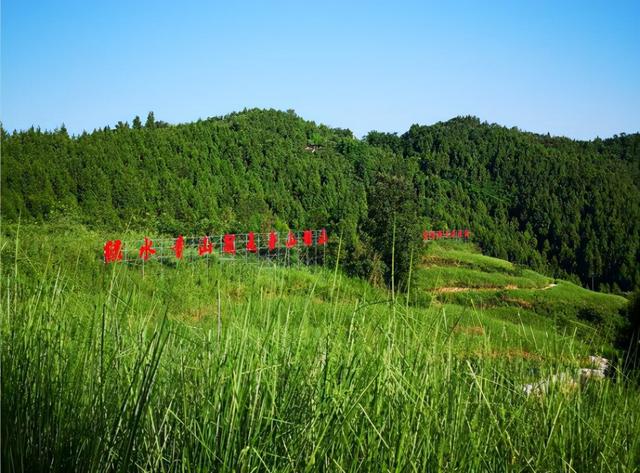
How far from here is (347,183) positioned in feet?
189

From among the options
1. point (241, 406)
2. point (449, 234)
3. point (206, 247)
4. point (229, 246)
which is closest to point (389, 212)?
point (229, 246)

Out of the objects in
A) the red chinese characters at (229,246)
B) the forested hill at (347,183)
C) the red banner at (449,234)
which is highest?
the forested hill at (347,183)

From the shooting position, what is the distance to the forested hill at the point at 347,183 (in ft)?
86.2

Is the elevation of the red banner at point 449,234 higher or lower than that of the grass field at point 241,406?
higher

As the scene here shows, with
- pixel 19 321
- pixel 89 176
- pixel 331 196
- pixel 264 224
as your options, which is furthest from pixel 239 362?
pixel 331 196

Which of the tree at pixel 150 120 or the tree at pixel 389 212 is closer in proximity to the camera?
the tree at pixel 389 212

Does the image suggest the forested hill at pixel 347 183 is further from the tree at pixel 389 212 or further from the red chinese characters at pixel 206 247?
the red chinese characters at pixel 206 247

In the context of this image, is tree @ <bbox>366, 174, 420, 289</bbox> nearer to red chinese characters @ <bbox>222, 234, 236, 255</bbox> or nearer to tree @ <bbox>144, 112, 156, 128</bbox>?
red chinese characters @ <bbox>222, 234, 236, 255</bbox>

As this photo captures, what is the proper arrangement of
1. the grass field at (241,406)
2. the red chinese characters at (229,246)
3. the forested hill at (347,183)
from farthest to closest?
the forested hill at (347,183) < the red chinese characters at (229,246) < the grass field at (241,406)

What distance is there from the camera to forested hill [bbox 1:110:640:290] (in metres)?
26.3

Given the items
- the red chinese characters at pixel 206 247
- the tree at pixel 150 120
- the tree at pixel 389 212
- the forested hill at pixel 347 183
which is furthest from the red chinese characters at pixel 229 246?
the tree at pixel 150 120

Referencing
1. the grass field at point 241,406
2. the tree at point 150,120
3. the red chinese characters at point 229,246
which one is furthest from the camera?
the tree at point 150,120

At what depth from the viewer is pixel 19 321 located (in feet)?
6.19

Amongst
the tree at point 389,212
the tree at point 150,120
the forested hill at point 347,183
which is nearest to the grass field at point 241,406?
the forested hill at point 347,183
